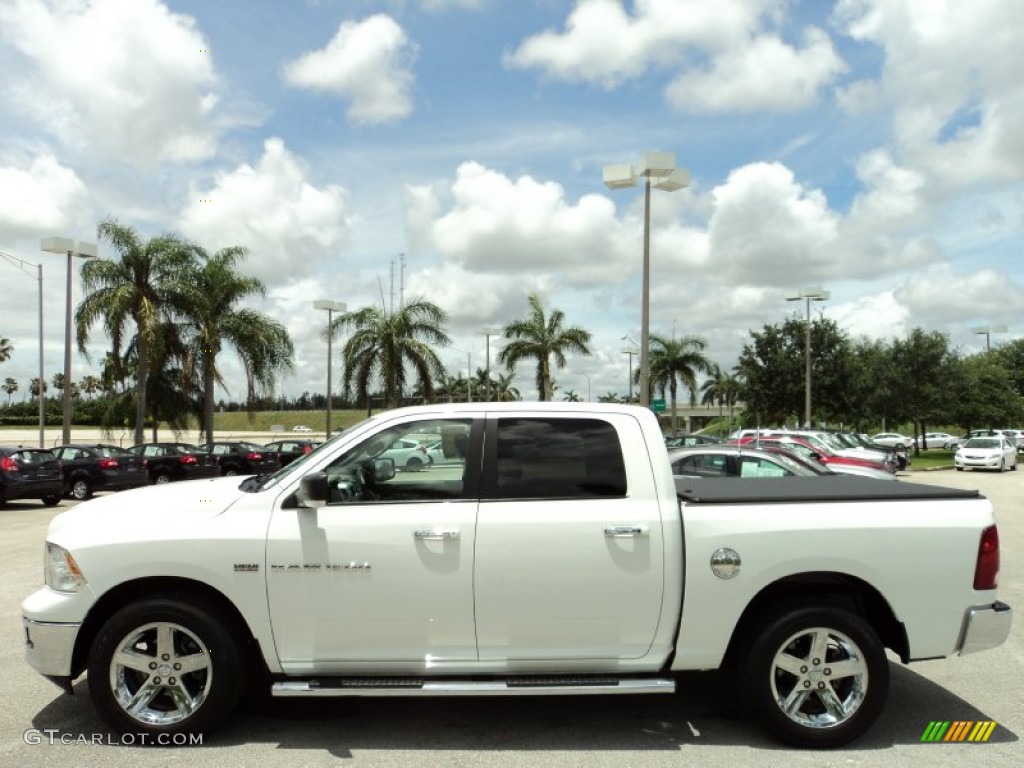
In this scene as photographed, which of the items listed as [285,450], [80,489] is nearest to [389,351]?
[285,450]

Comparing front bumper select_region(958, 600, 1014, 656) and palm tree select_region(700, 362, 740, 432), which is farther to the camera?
palm tree select_region(700, 362, 740, 432)

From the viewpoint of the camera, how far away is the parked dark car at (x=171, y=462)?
2598 centimetres

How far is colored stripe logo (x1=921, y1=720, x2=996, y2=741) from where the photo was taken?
4785mm

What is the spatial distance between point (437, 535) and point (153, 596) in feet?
5.09

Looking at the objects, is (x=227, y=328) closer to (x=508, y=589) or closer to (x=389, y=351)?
(x=389, y=351)

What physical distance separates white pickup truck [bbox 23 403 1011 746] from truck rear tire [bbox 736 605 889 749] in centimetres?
1

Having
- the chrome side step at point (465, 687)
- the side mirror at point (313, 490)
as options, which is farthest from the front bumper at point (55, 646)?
the side mirror at point (313, 490)

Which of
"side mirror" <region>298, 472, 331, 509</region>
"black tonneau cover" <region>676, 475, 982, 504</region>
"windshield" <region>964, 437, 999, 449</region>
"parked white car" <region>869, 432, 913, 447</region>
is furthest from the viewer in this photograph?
Result: "parked white car" <region>869, 432, 913, 447</region>

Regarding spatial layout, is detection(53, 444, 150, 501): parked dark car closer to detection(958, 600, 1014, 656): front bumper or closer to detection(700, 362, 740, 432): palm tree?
detection(958, 600, 1014, 656): front bumper

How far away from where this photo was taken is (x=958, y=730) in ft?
Result: 16.0

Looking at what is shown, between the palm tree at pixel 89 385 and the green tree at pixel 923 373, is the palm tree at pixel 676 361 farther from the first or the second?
the palm tree at pixel 89 385

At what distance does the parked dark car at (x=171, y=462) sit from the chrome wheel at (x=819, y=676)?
23.8m

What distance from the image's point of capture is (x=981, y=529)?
460 centimetres

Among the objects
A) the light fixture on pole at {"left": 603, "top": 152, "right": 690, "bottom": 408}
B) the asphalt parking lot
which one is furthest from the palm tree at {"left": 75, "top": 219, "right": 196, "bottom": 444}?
the asphalt parking lot
